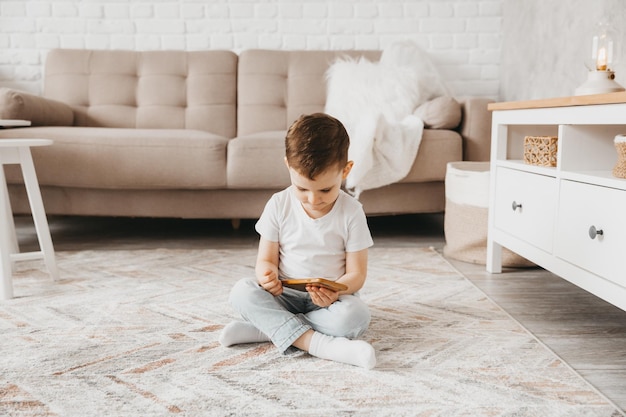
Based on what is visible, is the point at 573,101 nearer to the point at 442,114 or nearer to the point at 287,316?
the point at 287,316

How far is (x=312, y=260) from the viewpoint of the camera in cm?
130

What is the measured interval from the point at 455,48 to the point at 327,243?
228 centimetres

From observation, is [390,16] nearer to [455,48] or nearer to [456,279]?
[455,48]

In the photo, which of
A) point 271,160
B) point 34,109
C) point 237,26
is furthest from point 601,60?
point 34,109

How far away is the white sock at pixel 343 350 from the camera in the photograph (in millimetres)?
1154

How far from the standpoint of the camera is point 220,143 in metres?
2.34

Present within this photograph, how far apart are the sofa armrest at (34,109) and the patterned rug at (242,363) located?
3.03ft

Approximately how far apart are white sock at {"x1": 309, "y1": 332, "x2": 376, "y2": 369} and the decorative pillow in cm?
142

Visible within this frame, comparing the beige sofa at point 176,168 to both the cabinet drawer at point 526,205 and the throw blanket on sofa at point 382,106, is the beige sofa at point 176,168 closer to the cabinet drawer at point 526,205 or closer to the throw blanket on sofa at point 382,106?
the throw blanket on sofa at point 382,106

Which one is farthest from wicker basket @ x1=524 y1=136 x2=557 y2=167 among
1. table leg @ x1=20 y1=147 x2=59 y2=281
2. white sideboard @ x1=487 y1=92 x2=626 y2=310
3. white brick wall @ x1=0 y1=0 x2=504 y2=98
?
white brick wall @ x1=0 y1=0 x2=504 y2=98

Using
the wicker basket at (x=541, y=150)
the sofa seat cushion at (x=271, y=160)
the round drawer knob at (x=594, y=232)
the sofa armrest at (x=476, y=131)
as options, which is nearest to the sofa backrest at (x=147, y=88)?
the sofa seat cushion at (x=271, y=160)

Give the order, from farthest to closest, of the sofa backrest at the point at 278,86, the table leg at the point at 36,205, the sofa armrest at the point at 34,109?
1. the sofa backrest at the point at 278,86
2. the sofa armrest at the point at 34,109
3. the table leg at the point at 36,205

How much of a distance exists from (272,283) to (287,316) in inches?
3.0

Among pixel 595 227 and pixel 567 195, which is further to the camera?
pixel 567 195
